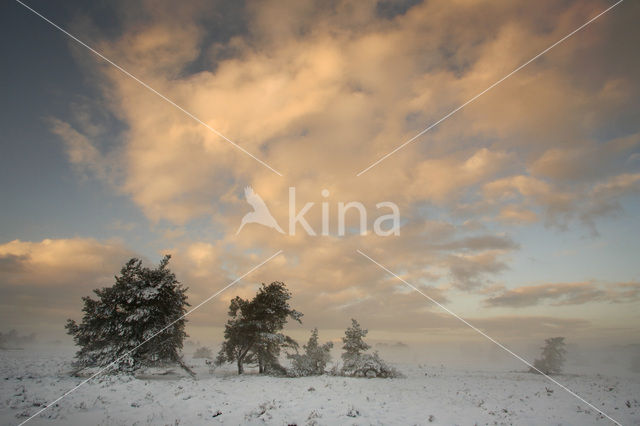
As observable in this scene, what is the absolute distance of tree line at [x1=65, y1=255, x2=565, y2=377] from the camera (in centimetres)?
2005

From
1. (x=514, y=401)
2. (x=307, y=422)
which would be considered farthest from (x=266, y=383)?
(x=514, y=401)

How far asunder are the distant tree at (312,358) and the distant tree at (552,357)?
38.3 meters

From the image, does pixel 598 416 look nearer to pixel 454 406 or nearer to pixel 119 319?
pixel 454 406

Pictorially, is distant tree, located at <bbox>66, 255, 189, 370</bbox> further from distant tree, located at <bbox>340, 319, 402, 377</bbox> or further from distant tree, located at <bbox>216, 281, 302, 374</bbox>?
distant tree, located at <bbox>340, 319, 402, 377</bbox>

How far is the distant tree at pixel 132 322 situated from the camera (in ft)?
64.4

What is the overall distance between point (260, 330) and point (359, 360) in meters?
10.2

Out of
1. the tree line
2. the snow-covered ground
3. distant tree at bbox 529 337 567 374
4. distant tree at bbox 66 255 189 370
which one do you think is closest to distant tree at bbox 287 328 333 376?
the tree line

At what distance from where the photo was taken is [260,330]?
2541 centimetres

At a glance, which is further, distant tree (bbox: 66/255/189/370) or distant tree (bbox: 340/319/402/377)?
distant tree (bbox: 340/319/402/377)

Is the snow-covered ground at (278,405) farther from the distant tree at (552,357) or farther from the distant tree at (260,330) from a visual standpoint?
the distant tree at (552,357)

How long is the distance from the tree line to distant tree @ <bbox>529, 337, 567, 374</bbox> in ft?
115

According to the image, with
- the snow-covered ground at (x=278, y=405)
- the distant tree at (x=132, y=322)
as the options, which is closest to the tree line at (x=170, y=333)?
the distant tree at (x=132, y=322)

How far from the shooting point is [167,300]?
22.0 metres

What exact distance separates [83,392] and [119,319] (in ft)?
27.3
